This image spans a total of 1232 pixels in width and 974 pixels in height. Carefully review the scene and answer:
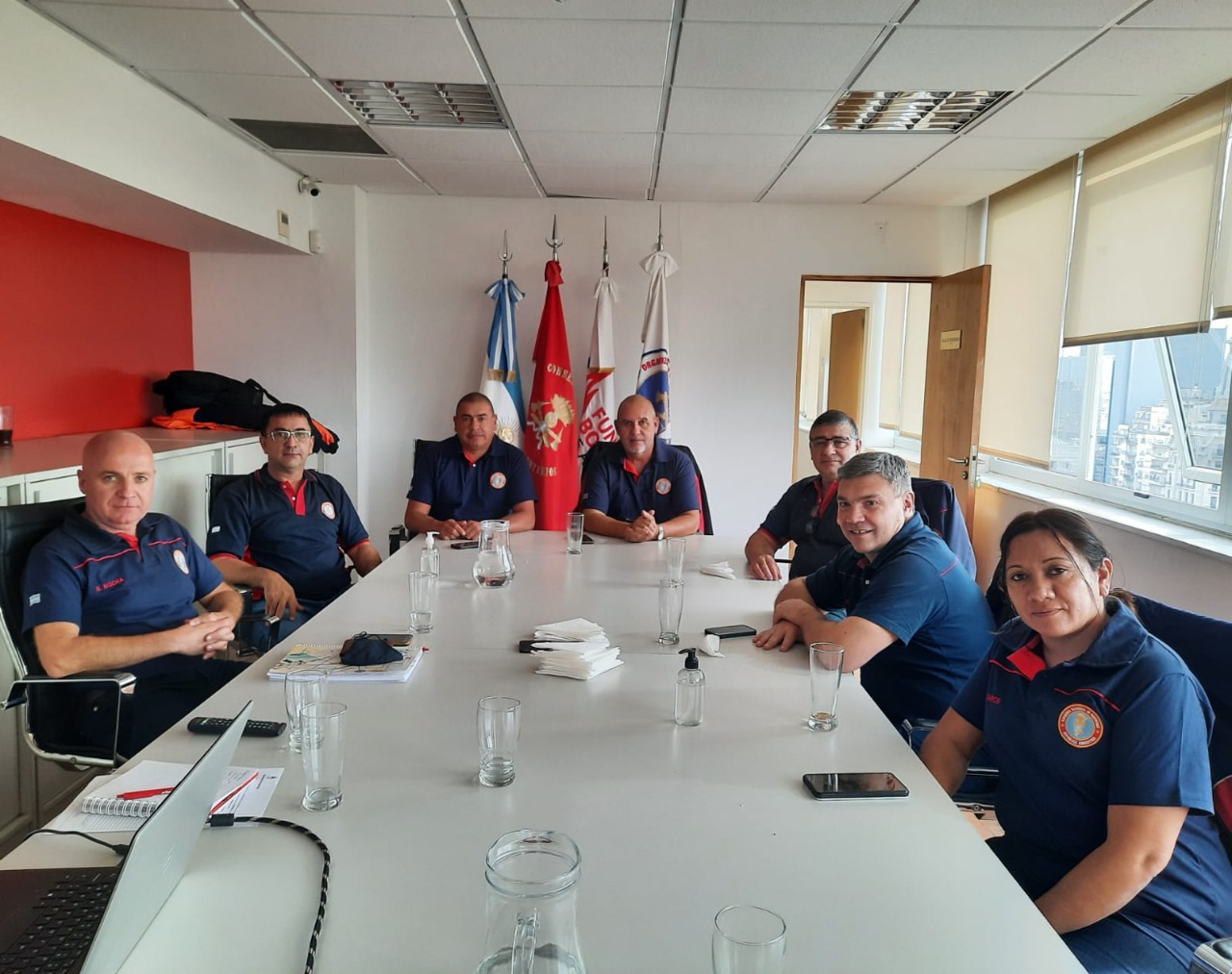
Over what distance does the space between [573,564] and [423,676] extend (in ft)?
4.05

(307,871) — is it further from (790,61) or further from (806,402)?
(806,402)

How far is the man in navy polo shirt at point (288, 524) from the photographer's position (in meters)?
3.12

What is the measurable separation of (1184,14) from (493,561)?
2827 mm

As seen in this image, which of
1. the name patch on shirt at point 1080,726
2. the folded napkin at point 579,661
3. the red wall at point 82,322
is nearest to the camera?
the name patch on shirt at point 1080,726

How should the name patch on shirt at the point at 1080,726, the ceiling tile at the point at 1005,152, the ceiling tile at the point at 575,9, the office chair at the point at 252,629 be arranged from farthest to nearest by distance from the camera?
1. the ceiling tile at the point at 1005,152
2. the ceiling tile at the point at 575,9
3. the office chair at the point at 252,629
4. the name patch on shirt at the point at 1080,726

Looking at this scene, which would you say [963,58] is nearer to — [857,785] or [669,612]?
[669,612]

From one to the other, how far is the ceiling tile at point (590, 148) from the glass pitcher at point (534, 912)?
3.75 m

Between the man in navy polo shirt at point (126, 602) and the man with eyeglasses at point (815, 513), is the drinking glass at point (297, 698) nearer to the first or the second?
the man in navy polo shirt at point (126, 602)

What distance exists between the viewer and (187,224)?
427cm

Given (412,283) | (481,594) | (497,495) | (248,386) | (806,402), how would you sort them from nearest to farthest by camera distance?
(481,594), (497,495), (248,386), (412,283), (806,402)

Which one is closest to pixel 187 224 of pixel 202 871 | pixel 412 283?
pixel 412 283

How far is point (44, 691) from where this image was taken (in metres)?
2.04

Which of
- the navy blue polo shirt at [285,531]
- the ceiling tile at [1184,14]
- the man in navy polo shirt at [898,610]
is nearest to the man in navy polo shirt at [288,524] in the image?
the navy blue polo shirt at [285,531]

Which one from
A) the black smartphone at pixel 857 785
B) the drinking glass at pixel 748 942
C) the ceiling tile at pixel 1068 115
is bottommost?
the black smartphone at pixel 857 785
